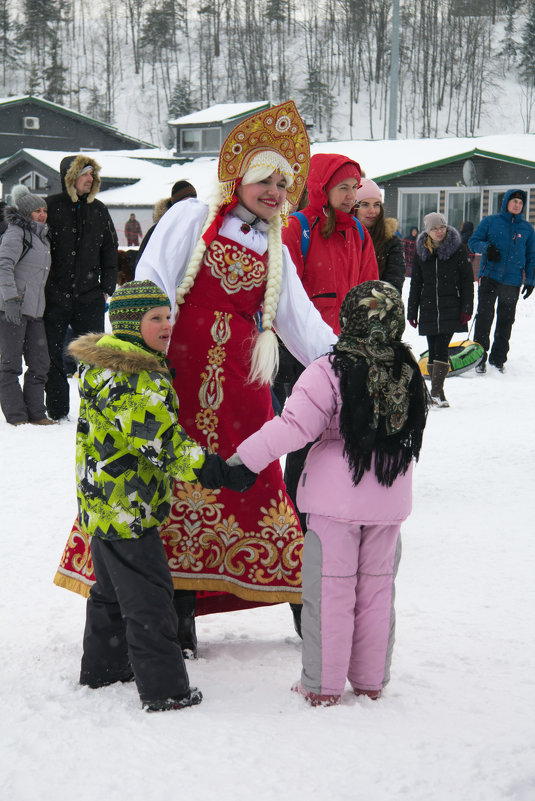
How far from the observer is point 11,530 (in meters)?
4.62

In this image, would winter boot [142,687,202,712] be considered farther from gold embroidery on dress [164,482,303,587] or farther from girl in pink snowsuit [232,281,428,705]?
gold embroidery on dress [164,482,303,587]

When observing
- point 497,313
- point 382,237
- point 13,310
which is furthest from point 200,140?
point 382,237

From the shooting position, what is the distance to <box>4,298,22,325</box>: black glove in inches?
272

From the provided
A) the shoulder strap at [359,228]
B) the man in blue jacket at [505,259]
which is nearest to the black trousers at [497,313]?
the man in blue jacket at [505,259]

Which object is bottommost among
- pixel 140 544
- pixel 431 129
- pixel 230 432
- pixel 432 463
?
pixel 432 463

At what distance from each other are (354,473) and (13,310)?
15.7 ft

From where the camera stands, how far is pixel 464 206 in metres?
26.9

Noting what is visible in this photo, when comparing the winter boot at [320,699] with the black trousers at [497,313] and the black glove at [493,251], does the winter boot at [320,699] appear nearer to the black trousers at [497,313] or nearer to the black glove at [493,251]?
the black trousers at [497,313]

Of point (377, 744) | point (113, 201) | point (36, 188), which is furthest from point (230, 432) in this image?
point (36, 188)

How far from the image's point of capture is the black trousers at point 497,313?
1012 cm

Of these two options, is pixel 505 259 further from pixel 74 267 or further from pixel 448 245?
pixel 74 267

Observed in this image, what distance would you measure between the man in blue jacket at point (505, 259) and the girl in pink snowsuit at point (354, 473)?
7.56m

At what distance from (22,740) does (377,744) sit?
0.94 m

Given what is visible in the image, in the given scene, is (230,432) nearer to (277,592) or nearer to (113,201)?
(277,592)
